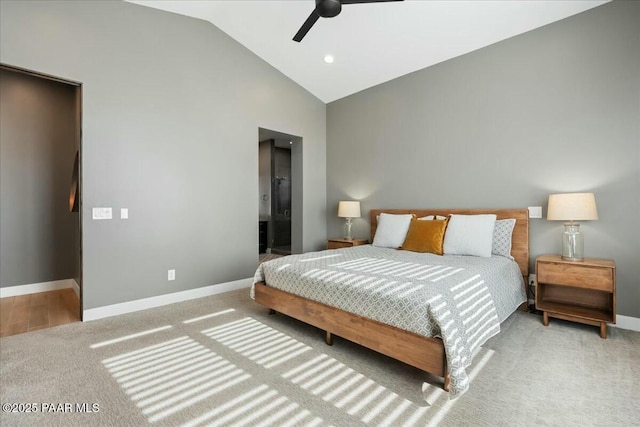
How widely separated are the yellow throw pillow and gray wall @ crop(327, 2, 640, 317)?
0.53 m

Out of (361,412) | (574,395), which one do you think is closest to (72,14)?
(361,412)

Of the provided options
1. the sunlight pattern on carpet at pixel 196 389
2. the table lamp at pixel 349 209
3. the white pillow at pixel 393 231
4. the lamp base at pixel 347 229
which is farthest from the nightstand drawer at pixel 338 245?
the sunlight pattern on carpet at pixel 196 389

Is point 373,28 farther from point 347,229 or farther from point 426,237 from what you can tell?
point 347,229

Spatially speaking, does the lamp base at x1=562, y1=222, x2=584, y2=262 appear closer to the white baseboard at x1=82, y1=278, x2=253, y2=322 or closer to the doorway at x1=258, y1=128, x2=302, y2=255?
the white baseboard at x1=82, y1=278, x2=253, y2=322

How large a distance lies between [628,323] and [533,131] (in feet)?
6.55

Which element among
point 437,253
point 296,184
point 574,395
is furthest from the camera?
point 296,184

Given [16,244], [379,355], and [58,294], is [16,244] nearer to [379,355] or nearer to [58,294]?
[58,294]

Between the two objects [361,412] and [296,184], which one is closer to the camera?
[361,412]

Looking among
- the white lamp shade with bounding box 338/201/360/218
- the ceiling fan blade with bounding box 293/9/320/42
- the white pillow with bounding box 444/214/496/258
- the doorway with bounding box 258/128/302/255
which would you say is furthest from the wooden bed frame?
the doorway with bounding box 258/128/302/255

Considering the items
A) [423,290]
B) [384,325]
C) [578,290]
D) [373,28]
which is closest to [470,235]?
[578,290]

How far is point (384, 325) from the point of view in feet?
6.60

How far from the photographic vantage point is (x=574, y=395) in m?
1.76

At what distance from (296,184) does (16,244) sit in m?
3.81

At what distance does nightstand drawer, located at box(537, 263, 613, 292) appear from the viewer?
2510 millimetres
